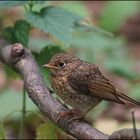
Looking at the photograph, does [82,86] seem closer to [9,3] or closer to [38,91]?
[38,91]

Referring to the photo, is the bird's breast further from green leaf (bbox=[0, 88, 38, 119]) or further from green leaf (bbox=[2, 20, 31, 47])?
green leaf (bbox=[0, 88, 38, 119])

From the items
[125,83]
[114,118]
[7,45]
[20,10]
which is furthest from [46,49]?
[20,10]

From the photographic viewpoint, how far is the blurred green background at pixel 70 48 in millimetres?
4480

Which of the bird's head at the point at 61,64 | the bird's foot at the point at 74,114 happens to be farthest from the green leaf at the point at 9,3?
the bird's foot at the point at 74,114

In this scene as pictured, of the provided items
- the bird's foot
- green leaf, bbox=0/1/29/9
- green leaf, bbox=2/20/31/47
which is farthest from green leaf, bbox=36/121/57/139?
green leaf, bbox=0/1/29/9

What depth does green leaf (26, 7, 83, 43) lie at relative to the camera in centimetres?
438

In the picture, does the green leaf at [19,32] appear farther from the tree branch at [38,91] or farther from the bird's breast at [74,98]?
the bird's breast at [74,98]

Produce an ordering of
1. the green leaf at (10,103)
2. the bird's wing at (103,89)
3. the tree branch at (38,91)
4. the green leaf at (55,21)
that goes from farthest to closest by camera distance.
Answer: the green leaf at (10,103)
the green leaf at (55,21)
the bird's wing at (103,89)
the tree branch at (38,91)

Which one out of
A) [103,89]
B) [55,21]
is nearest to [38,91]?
[103,89]

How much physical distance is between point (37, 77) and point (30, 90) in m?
0.13

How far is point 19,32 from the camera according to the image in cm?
461

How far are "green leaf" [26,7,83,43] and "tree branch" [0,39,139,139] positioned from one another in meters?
0.21

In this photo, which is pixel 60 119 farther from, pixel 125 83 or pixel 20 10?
pixel 20 10

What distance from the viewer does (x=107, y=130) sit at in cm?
653
